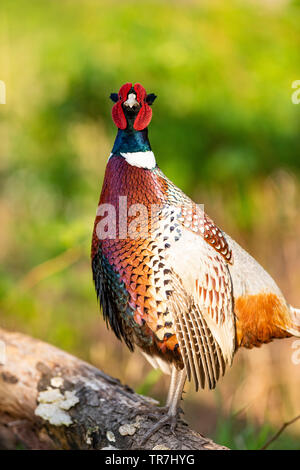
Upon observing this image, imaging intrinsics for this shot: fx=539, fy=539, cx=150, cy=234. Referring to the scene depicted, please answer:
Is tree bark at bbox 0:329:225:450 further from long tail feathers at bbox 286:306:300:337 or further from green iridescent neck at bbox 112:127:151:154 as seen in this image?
green iridescent neck at bbox 112:127:151:154

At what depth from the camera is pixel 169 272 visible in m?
1.95

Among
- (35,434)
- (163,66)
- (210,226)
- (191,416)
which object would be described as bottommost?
(191,416)

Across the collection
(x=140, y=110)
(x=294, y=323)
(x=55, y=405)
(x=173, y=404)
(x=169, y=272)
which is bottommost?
(x=55, y=405)

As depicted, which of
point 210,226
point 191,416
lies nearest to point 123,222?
point 210,226

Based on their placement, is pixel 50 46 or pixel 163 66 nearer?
pixel 163 66

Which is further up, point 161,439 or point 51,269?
point 51,269

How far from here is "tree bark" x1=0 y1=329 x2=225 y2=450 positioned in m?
2.24

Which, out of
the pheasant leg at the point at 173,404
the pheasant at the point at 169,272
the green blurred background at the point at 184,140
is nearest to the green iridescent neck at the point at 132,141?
the pheasant at the point at 169,272

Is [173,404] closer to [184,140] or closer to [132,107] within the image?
[132,107]

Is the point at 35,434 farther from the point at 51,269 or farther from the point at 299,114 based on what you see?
the point at 299,114

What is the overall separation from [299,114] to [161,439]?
3776mm

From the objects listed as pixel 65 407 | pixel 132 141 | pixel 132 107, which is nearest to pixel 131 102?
pixel 132 107

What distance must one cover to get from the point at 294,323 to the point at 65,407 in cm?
110

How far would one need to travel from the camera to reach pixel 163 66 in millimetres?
4699
